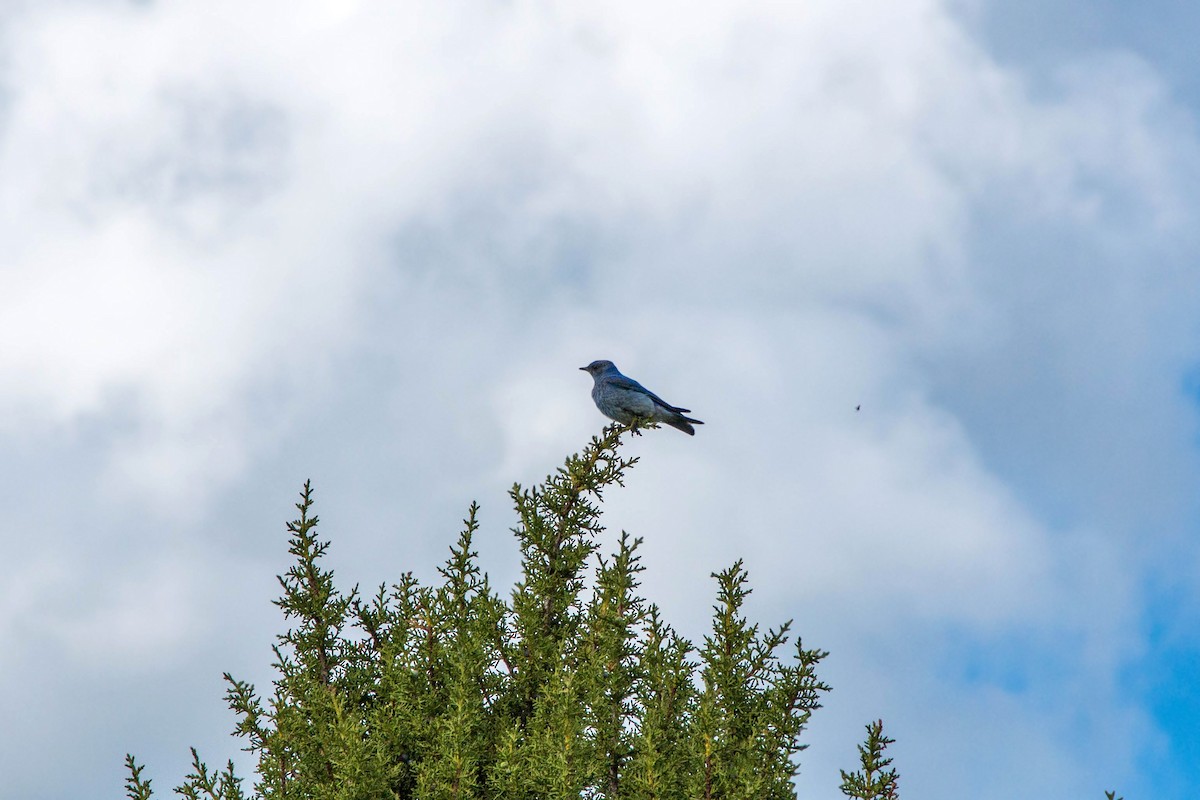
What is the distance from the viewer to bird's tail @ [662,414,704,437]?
14924 millimetres

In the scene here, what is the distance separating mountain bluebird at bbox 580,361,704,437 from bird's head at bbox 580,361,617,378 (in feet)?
0.91

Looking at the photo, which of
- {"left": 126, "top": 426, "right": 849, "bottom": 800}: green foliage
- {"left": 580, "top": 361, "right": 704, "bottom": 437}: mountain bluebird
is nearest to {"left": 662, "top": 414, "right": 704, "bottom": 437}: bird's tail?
{"left": 580, "top": 361, "right": 704, "bottom": 437}: mountain bluebird

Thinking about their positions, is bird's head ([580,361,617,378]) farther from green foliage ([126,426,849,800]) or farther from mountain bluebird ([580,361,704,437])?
green foliage ([126,426,849,800])

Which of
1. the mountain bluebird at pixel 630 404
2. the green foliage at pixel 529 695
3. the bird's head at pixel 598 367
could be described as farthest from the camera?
the bird's head at pixel 598 367

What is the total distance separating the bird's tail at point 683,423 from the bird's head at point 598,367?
47.2 inches

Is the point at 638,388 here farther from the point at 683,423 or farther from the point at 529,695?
the point at 529,695

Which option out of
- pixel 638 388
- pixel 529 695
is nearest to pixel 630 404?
pixel 638 388

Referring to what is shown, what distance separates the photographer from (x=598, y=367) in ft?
52.1

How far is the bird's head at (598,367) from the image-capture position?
15.7 metres

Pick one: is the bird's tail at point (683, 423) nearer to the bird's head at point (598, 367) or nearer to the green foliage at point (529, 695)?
the bird's head at point (598, 367)

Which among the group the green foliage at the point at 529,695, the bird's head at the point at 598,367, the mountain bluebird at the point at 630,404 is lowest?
the green foliage at the point at 529,695

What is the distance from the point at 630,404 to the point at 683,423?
911 millimetres

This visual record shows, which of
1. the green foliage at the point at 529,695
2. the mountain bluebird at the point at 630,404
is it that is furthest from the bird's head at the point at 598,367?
the green foliage at the point at 529,695

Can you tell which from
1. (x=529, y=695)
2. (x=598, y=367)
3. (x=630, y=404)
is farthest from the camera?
(x=598, y=367)
